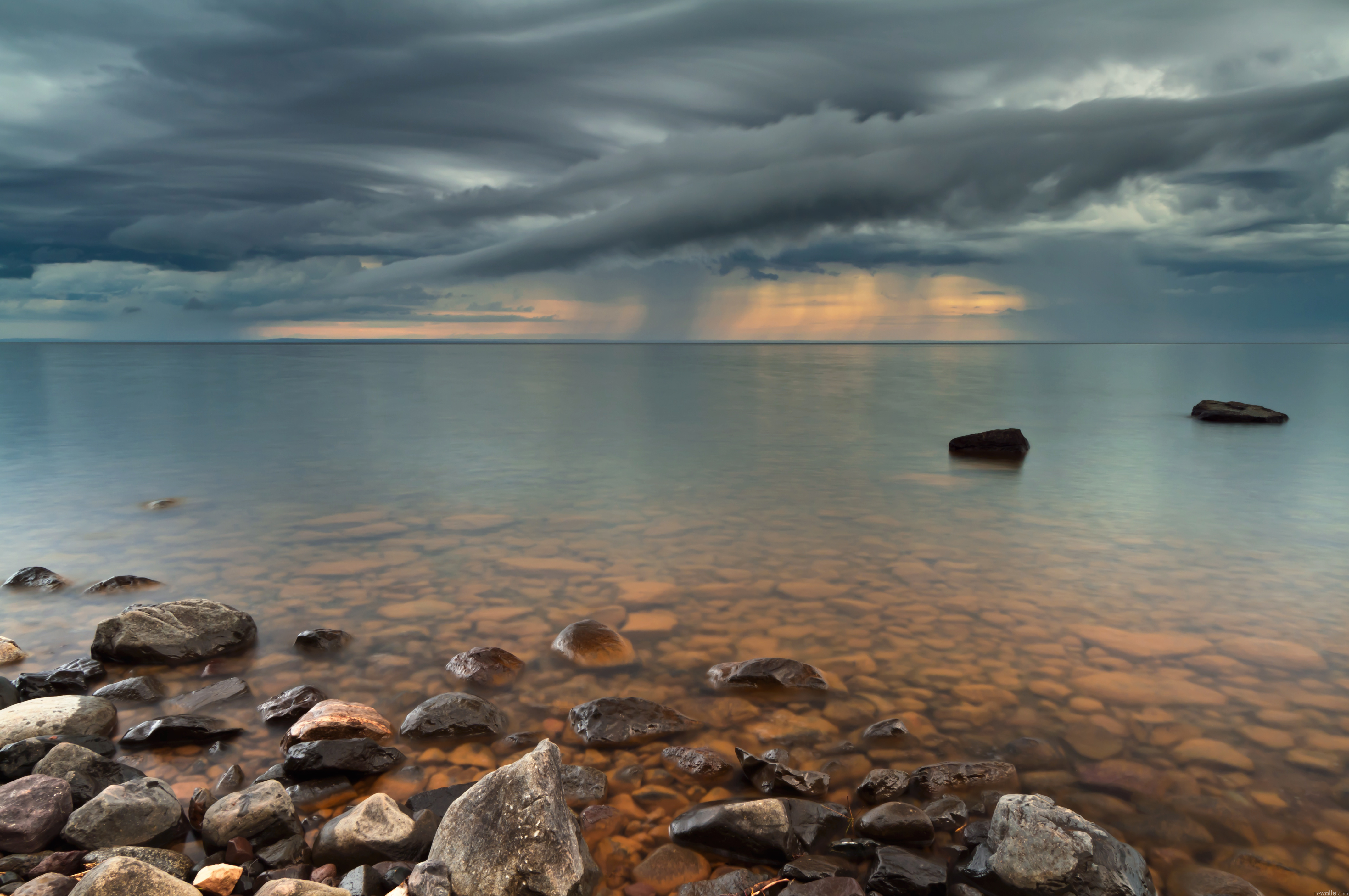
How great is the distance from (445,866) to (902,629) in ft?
14.7

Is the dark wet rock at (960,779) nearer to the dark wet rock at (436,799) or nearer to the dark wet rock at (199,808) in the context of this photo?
the dark wet rock at (436,799)

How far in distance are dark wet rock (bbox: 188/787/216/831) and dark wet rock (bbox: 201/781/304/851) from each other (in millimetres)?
85

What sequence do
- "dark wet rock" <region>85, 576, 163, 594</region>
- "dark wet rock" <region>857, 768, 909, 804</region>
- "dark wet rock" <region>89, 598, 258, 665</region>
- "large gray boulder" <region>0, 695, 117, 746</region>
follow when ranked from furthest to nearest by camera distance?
1. "dark wet rock" <region>85, 576, 163, 594</region>
2. "dark wet rock" <region>89, 598, 258, 665</region>
3. "large gray boulder" <region>0, 695, 117, 746</region>
4. "dark wet rock" <region>857, 768, 909, 804</region>

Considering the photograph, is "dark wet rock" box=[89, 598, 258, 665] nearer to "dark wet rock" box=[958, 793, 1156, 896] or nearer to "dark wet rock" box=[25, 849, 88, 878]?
"dark wet rock" box=[25, 849, 88, 878]

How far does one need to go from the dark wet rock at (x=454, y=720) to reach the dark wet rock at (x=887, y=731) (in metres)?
2.42

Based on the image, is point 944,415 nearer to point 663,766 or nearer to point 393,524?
point 393,524

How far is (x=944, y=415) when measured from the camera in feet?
94.2

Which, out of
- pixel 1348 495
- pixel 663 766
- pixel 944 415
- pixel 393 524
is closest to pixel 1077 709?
pixel 663 766

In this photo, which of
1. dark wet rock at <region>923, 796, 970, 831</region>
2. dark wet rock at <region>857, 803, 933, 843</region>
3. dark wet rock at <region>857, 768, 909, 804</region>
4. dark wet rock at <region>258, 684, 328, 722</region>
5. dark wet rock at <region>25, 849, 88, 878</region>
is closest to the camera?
dark wet rock at <region>25, 849, 88, 878</region>

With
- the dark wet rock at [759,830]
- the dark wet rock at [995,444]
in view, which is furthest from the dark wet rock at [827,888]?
the dark wet rock at [995,444]

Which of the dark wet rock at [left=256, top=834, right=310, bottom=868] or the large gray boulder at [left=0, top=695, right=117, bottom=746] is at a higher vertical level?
the large gray boulder at [left=0, top=695, right=117, bottom=746]

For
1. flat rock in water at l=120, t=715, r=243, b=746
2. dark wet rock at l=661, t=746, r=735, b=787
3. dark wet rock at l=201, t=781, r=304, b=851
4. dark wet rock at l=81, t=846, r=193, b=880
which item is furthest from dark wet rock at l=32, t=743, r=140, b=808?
dark wet rock at l=661, t=746, r=735, b=787

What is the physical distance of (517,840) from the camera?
3.29m

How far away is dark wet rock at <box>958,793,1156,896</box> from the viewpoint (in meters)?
3.25
